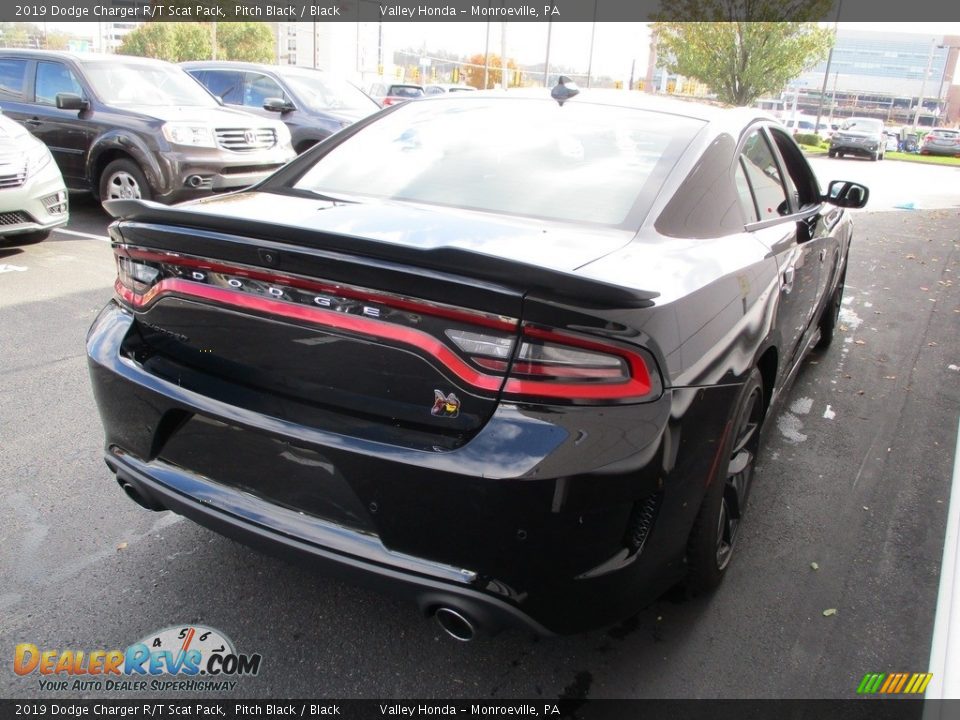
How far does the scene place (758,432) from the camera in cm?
285

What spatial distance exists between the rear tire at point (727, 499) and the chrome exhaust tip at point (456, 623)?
2.48ft

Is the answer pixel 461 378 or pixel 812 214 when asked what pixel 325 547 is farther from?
pixel 812 214

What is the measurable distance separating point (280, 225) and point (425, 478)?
747mm

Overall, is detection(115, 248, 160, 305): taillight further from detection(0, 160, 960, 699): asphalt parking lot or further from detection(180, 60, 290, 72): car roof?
detection(180, 60, 290, 72): car roof

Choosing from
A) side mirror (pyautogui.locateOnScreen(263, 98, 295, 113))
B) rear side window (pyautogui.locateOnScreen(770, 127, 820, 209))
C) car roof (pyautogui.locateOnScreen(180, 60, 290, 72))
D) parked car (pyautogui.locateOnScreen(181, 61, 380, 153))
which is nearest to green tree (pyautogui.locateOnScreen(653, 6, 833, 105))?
parked car (pyautogui.locateOnScreen(181, 61, 380, 153))

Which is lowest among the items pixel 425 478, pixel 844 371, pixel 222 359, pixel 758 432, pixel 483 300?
pixel 844 371

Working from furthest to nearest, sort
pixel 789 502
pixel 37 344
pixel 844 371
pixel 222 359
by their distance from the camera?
pixel 844 371
pixel 37 344
pixel 789 502
pixel 222 359

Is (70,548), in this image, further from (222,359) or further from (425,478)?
(425,478)

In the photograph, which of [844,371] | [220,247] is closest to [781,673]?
[220,247]

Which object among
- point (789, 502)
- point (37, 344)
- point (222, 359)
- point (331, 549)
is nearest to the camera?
point (331, 549)

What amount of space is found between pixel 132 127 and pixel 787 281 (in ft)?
23.5

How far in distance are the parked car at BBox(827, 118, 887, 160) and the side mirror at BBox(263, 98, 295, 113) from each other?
26201 mm

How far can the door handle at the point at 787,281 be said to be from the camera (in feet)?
9.57

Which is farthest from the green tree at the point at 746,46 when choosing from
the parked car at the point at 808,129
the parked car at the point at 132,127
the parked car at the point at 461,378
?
the parked car at the point at 461,378
